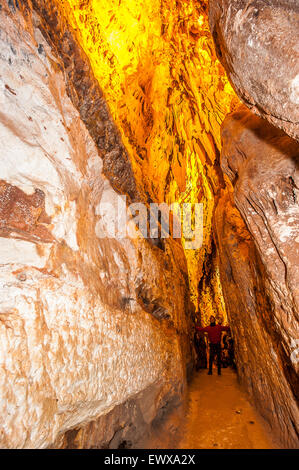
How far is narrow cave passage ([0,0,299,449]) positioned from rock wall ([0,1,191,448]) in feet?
0.05

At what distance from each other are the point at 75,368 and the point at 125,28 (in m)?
6.02

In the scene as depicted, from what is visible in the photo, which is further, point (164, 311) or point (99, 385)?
point (164, 311)

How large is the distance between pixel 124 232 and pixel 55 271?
5.42 ft

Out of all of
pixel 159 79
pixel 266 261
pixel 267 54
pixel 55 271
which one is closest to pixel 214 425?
pixel 266 261

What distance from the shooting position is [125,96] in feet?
16.3

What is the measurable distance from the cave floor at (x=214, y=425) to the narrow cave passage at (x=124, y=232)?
0.03 meters

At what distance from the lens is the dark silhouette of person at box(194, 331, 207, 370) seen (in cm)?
815

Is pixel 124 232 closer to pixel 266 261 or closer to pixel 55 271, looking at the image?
pixel 55 271

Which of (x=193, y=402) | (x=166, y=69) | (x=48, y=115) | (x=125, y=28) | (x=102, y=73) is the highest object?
(x=166, y=69)

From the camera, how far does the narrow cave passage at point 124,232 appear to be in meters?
1.77

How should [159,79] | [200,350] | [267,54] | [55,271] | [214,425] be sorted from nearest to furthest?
[267,54], [55,271], [214,425], [159,79], [200,350]

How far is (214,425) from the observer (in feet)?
13.5
